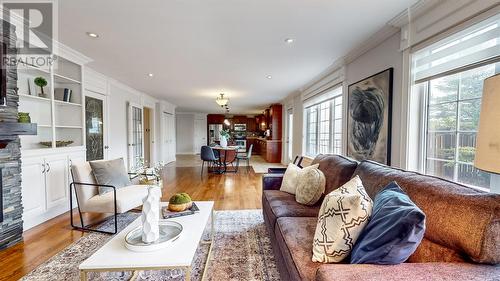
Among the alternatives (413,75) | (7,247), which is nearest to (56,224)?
(7,247)

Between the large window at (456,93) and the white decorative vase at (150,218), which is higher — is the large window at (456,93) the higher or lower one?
the higher one

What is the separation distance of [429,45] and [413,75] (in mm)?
290

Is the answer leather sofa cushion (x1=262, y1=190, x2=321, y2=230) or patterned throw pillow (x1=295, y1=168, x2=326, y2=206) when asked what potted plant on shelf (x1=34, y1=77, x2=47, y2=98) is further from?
patterned throw pillow (x1=295, y1=168, x2=326, y2=206)

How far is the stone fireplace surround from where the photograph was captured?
2.37 metres

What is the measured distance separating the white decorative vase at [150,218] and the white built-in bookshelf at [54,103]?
2556mm

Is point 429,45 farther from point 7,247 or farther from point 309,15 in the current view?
point 7,247

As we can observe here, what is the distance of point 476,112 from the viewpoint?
1773mm

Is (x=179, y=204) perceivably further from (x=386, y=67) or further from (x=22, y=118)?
(x=386, y=67)

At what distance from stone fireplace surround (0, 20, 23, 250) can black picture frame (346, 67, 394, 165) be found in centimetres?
380

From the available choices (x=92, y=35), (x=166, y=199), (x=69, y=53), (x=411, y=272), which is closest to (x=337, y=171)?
(x=411, y=272)

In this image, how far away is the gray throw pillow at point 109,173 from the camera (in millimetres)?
2940

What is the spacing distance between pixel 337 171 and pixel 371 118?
1027mm

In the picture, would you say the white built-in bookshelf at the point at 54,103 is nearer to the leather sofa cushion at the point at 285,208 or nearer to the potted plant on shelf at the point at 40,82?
the potted plant on shelf at the point at 40,82

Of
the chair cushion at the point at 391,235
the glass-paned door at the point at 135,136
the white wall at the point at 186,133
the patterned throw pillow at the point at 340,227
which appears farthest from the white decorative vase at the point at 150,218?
the white wall at the point at 186,133
